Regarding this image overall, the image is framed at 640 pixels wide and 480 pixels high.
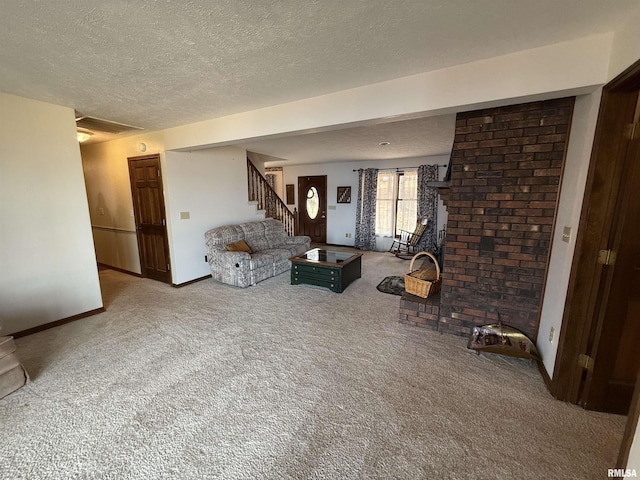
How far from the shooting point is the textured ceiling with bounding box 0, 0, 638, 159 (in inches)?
55.4

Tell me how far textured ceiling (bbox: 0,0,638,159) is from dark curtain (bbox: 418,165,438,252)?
4.32 metres

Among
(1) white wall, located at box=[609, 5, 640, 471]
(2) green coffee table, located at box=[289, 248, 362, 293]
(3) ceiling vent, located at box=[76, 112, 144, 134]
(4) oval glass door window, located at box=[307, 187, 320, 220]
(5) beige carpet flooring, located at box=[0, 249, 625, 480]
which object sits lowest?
(5) beige carpet flooring, located at box=[0, 249, 625, 480]

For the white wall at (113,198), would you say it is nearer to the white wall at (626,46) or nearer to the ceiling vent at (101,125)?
the ceiling vent at (101,125)

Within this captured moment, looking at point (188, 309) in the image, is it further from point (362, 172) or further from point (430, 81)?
point (362, 172)

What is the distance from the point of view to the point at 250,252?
475 cm

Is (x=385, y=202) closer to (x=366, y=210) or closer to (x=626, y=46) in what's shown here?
(x=366, y=210)

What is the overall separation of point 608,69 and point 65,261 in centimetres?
510

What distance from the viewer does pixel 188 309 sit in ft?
11.3

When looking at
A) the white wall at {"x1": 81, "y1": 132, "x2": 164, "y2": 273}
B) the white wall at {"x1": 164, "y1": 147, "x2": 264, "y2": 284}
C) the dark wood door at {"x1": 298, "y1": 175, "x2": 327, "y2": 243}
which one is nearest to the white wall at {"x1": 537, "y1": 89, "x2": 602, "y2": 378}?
the white wall at {"x1": 164, "y1": 147, "x2": 264, "y2": 284}

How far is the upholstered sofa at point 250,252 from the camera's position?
4195mm

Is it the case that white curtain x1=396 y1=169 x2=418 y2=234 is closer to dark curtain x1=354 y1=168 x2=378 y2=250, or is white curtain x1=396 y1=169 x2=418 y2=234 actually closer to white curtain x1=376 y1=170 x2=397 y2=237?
white curtain x1=376 y1=170 x2=397 y2=237

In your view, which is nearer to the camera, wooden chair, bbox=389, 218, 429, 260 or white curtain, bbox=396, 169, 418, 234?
wooden chair, bbox=389, 218, 429, 260

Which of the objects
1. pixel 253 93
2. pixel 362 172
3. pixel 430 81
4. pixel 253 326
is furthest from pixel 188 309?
pixel 362 172

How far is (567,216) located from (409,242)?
166 inches
